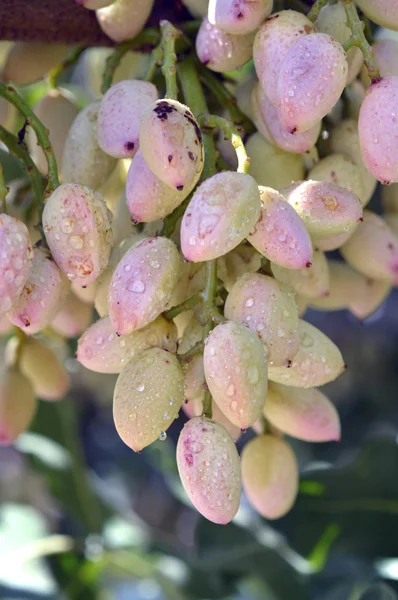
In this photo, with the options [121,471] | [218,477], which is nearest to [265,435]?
[218,477]

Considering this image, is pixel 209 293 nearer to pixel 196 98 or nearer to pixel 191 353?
pixel 191 353

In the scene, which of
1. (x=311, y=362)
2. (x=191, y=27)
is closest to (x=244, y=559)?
(x=311, y=362)

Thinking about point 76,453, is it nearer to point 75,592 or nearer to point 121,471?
point 75,592

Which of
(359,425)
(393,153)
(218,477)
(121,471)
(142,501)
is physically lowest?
(142,501)

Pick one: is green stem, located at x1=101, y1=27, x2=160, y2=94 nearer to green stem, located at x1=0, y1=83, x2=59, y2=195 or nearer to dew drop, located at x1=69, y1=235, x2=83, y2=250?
green stem, located at x1=0, y1=83, x2=59, y2=195

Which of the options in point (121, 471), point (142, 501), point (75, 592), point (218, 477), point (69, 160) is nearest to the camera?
point (218, 477)

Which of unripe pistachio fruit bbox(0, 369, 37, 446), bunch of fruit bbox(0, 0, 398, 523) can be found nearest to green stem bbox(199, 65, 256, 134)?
bunch of fruit bbox(0, 0, 398, 523)

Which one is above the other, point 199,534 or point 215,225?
point 215,225
